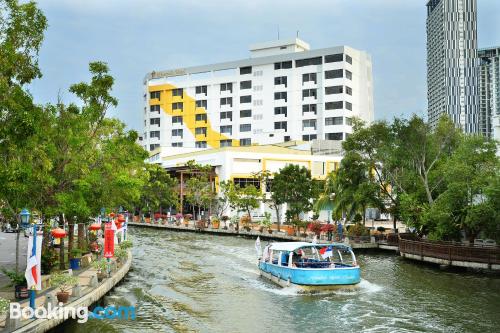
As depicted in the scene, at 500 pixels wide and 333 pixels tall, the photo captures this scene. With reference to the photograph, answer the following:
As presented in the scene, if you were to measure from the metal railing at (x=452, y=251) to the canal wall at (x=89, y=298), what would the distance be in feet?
71.7

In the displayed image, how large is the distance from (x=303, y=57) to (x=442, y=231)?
71.4 m

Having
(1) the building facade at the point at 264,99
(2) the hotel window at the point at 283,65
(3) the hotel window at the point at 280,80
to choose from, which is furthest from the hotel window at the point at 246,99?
(2) the hotel window at the point at 283,65

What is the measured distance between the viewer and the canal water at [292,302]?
2358cm

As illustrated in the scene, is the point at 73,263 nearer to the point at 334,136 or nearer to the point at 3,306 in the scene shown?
the point at 3,306

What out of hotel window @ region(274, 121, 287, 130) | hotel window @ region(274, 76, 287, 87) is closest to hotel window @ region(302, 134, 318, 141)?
hotel window @ region(274, 121, 287, 130)

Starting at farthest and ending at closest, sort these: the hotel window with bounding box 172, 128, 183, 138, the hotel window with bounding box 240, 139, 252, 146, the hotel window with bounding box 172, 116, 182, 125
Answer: the hotel window with bounding box 172, 128, 183, 138
the hotel window with bounding box 172, 116, 182, 125
the hotel window with bounding box 240, 139, 252, 146

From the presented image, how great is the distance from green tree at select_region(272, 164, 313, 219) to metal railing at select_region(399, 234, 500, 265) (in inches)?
822

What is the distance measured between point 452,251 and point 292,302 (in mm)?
17095

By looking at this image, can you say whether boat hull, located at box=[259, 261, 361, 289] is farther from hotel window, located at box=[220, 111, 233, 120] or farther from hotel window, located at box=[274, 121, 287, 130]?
hotel window, located at box=[220, 111, 233, 120]

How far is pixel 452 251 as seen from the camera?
40.2m

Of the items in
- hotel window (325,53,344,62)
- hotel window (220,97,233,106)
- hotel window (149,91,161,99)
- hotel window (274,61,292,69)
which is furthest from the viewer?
hotel window (149,91,161,99)

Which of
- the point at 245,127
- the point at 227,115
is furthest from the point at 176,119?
the point at 245,127

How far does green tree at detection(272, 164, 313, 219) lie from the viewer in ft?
219

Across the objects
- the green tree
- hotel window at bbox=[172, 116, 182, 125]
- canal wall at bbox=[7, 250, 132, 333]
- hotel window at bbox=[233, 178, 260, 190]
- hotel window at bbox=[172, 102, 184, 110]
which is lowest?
canal wall at bbox=[7, 250, 132, 333]
